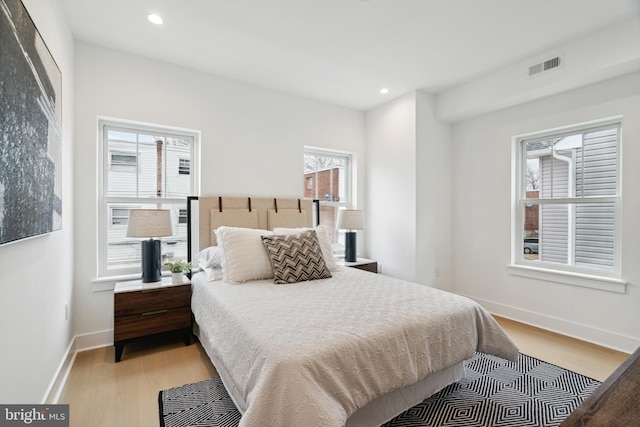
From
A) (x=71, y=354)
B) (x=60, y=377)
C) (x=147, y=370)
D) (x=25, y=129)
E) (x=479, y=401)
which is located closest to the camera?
(x=25, y=129)

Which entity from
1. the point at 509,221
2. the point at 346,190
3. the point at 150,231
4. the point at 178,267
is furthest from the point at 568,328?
the point at 150,231

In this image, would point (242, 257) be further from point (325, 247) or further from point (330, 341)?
point (330, 341)

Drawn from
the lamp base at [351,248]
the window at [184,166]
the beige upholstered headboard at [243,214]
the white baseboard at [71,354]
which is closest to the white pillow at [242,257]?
the beige upholstered headboard at [243,214]

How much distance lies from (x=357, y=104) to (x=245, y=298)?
3131mm

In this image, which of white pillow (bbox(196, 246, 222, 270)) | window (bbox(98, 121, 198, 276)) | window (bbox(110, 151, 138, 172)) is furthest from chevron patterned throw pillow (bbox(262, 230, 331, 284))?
window (bbox(110, 151, 138, 172))

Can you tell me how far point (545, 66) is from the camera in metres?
2.85

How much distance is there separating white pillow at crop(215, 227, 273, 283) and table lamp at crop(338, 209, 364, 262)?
4.36 feet

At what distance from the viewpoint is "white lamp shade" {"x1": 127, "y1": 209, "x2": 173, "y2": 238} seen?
2562 mm

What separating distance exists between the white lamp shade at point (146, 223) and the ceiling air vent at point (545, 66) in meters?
3.69

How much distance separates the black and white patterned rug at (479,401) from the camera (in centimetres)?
180

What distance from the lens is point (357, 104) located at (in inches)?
165

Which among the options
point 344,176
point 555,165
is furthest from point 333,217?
point 555,165

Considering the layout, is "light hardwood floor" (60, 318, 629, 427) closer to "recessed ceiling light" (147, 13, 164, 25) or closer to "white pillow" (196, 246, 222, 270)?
"white pillow" (196, 246, 222, 270)

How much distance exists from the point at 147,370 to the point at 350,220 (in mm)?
2481
